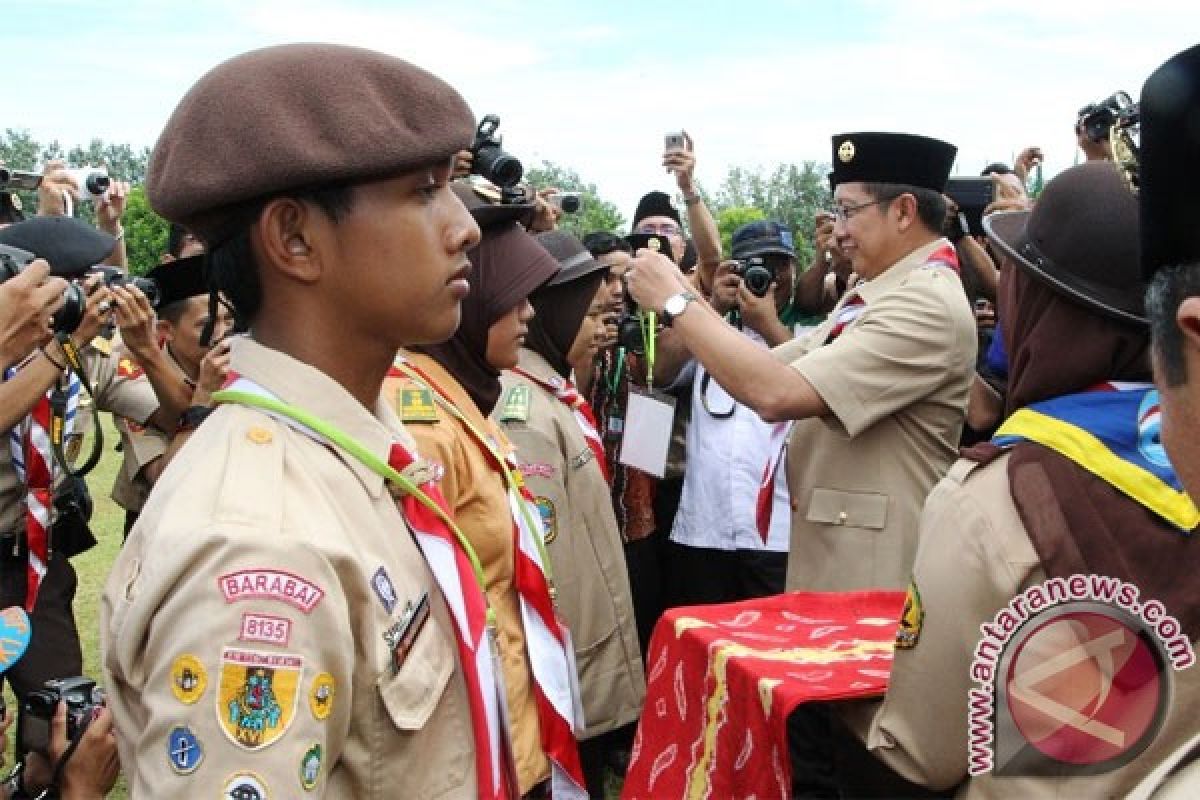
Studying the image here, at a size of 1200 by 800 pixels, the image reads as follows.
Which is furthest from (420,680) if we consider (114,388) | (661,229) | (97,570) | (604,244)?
(97,570)

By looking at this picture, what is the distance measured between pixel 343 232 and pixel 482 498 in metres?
1.04

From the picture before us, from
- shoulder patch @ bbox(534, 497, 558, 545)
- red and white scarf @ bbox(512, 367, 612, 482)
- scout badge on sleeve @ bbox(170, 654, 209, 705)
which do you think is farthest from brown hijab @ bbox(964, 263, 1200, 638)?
→ red and white scarf @ bbox(512, 367, 612, 482)

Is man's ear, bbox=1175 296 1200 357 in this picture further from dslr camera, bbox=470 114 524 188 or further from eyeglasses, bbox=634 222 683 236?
eyeglasses, bbox=634 222 683 236

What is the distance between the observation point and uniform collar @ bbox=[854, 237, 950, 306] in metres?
3.39

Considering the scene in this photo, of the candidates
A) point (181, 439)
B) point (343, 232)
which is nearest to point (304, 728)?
point (343, 232)

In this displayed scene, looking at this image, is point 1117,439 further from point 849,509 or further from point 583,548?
point 583,548

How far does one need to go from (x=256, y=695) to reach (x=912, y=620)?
110 centimetres

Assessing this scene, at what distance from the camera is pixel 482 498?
2357mm

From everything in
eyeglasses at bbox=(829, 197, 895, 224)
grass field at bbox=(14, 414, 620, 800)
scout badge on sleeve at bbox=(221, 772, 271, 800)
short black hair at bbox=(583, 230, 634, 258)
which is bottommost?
grass field at bbox=(14, 414, 620, 800)

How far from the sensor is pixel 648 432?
473 cm

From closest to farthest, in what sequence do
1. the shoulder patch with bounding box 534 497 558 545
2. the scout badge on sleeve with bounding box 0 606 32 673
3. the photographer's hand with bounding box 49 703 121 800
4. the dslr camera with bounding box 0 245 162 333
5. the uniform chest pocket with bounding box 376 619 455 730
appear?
the uniform chest pocket with bounding box 376 619 455 730, the photographer's hand with bounding box 49 703 121 800, the scout badge on sleeve with bounding box 0 606 32 673, the dslr camera with bounding box 0 245 162 333, the shoulder patch with bounding box 534 497 558 545

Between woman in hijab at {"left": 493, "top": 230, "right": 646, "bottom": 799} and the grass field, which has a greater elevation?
woman in hijab at {"left": 493, "top": 230, "right": 646, "bottom": 799}

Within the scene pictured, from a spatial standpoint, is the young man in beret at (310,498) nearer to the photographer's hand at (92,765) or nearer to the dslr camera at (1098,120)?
the photographer's hand at (92,765)

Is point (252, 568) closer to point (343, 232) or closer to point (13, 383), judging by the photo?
point (343, 232)
